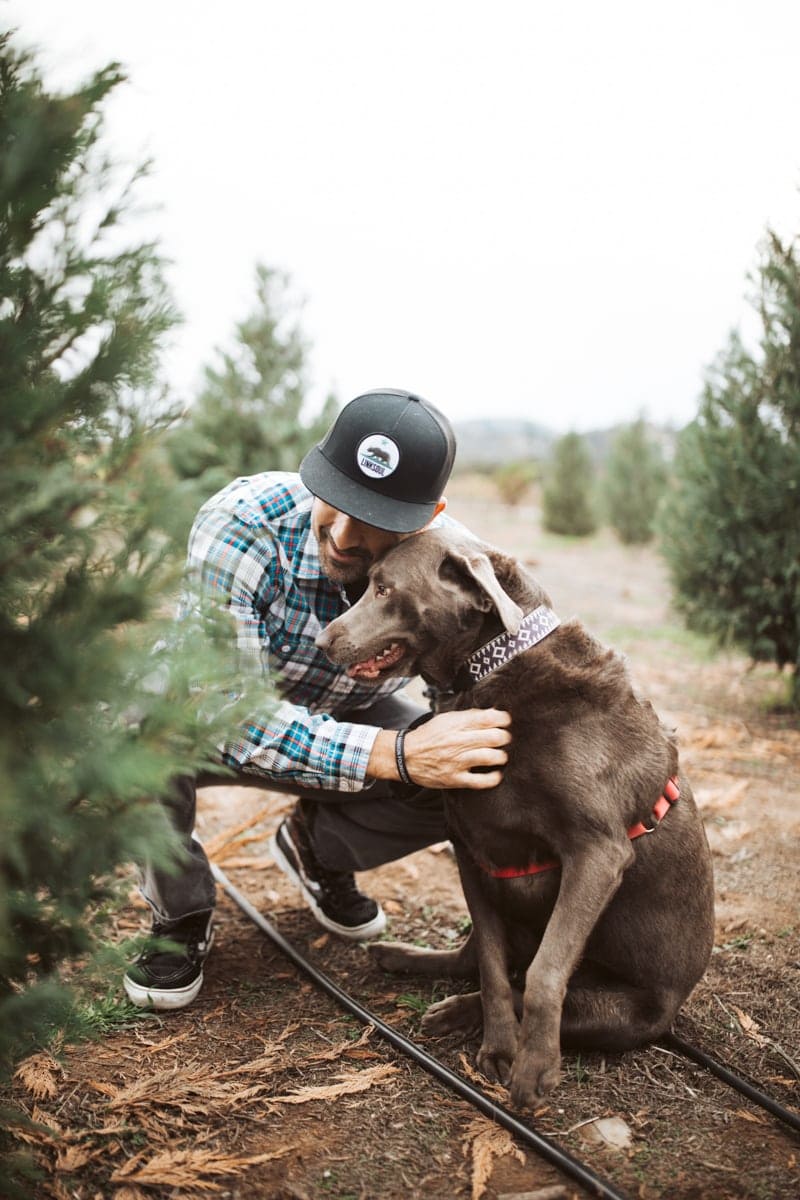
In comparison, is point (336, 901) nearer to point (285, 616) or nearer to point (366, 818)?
point (366, 818)

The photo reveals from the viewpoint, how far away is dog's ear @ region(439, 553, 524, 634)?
2.81 m

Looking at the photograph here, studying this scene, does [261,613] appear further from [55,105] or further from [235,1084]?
[55,105]

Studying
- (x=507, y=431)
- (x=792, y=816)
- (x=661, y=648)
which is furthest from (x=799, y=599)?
(x=507, y=431)

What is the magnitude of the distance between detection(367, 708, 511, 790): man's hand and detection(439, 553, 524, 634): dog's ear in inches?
12.5

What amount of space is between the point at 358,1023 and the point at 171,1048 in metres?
0.65

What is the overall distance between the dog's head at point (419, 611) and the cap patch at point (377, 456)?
28 cm

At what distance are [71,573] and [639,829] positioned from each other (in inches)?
79.9

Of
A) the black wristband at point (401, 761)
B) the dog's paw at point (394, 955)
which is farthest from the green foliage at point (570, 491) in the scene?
the black wristband at point (401, 761)

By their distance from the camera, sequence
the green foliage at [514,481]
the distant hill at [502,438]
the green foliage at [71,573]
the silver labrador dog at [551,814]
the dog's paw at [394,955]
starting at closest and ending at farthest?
the green foliage at [71,573] < the silver labrador dog at [551,814] < the dog's paw at [394,955] < the green foliage at [514,481] < the distant hill at [502,438]

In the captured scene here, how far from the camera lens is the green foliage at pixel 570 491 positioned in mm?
23469

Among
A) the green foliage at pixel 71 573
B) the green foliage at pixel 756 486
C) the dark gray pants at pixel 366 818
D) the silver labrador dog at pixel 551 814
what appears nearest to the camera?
the green foliage at pixel 71 573

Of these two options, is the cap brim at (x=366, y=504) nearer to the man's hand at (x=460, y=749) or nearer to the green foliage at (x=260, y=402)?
the man's hand at (x=460, y=749)

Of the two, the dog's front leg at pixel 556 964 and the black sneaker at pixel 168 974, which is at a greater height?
the dog's front leg at pixel 556 964

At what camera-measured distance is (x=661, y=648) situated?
10.8m
